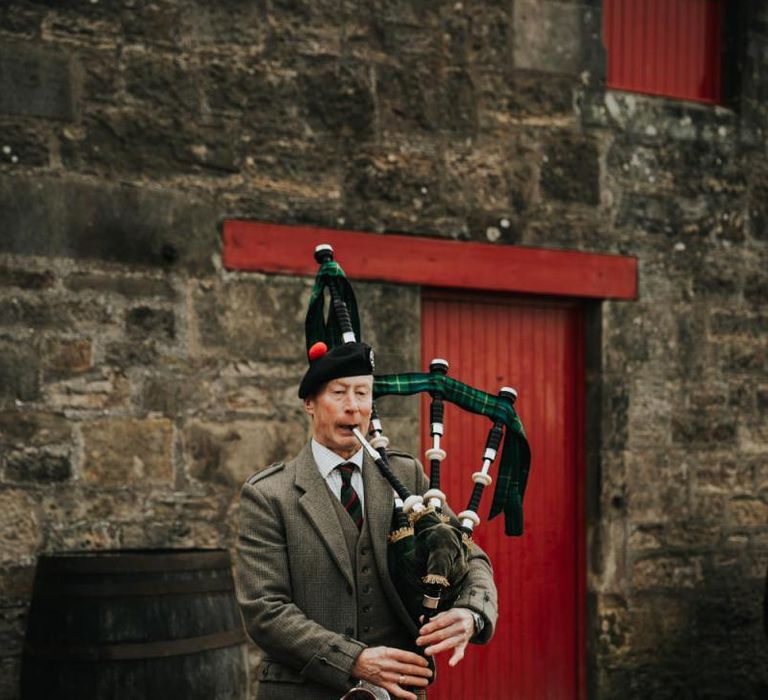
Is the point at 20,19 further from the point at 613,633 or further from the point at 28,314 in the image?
the point at 613,633

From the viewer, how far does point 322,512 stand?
3.39 meters

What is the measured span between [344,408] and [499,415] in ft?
1.55

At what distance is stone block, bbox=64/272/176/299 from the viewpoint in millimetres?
5438

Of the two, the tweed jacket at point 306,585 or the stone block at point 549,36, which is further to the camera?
the stone block at point 549,36

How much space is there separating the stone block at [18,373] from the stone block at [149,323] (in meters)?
0.40

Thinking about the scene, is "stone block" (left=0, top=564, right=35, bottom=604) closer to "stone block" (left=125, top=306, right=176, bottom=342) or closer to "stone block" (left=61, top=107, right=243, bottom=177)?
"stone block" (left=125, top=306, right=176, bottom=342)

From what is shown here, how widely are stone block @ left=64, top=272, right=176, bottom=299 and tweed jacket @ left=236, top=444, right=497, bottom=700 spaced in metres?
2.22

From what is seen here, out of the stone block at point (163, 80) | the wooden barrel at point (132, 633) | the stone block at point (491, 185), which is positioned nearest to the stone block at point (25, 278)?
the stone block at point (163, 80)

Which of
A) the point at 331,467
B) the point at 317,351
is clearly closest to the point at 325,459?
the point at 331,467

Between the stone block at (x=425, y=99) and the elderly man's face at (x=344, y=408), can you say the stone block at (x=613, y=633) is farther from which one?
the elderly man's face at (x=344, y=408)

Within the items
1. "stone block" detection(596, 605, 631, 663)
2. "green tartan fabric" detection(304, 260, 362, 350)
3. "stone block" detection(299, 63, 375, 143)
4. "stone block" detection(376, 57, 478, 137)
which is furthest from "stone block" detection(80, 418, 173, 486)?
"stone block" detection(596, 605, 631, 663)

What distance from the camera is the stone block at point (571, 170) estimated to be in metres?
6.60

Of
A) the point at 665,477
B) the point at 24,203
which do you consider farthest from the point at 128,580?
the point at 665,477

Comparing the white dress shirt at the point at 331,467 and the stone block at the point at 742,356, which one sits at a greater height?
the stone block at the point at 742,356
